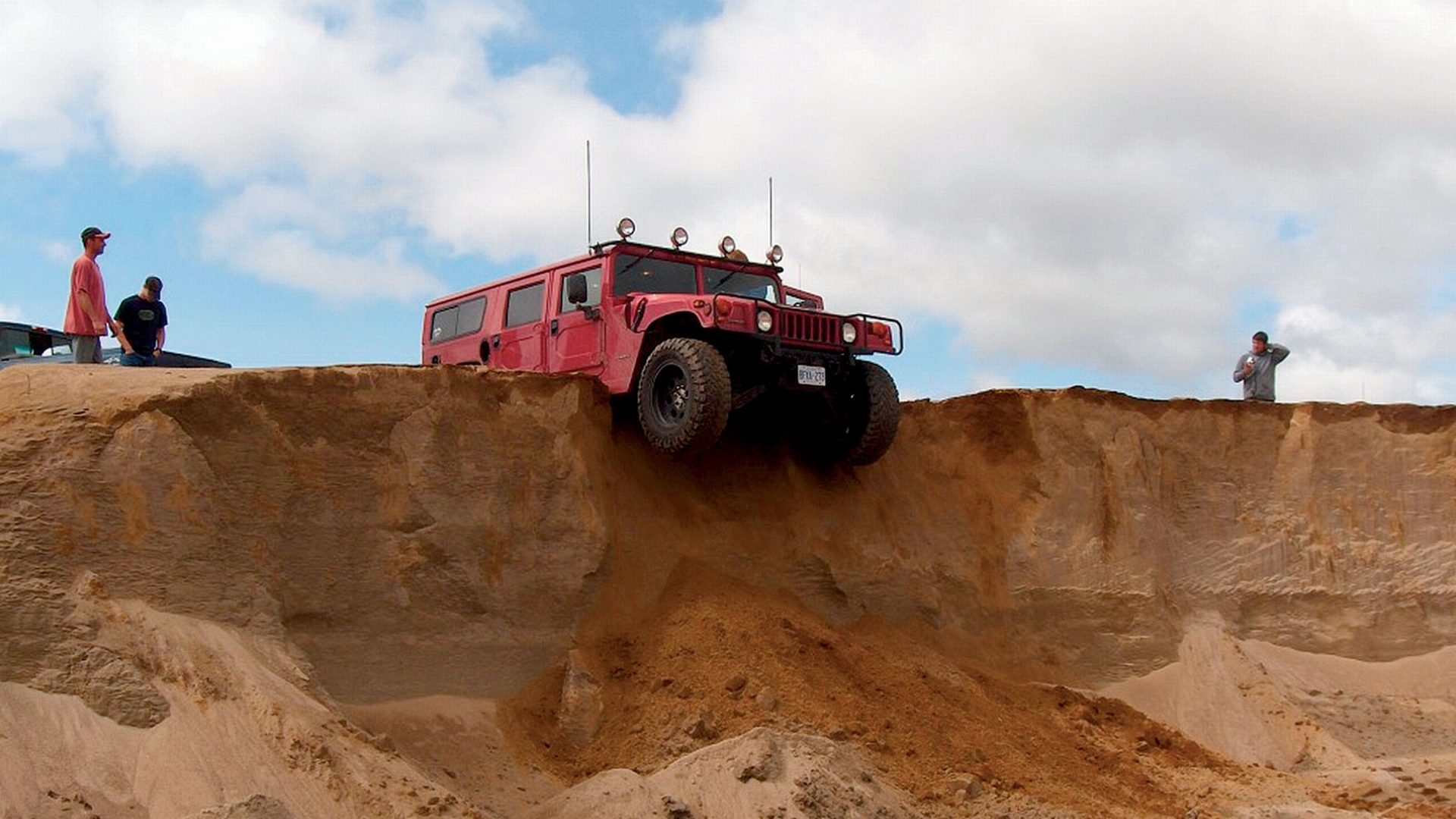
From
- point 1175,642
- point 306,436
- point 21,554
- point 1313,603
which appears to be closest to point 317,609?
point 306,436

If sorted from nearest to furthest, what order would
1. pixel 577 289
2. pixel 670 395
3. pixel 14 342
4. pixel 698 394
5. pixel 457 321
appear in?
pixel 698 394 < pixel 670 395 < pixel 577 289 < pixel 457 321 < pixel 14 342

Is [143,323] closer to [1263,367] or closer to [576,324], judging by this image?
[576,324]

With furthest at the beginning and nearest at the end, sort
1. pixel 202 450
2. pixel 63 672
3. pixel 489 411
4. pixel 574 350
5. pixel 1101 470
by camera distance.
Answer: pixel 1101 470 → pixel 574 350 → pixel 489 411 → pixel 202 450 → pixel 63 672

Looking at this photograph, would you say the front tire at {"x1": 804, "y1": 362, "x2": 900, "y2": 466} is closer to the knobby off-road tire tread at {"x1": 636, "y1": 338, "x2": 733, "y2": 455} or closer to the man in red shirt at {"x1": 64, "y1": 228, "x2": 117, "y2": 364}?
the knobby off-road tire tread at {"x1": 636, "y1": 338, "x2": 733, "y2": 455}

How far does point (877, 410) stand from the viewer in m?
12.9

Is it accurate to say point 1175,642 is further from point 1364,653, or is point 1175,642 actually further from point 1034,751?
point 1034,751

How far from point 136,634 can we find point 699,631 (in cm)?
439

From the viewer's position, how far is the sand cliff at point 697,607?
9.02 meters

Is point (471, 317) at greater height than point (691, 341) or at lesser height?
greater

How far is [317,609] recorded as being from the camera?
10625 millimetres

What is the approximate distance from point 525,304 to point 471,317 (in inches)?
36.0

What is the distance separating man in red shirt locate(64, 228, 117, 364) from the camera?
11664 mm

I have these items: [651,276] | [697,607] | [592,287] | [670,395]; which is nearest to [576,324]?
[592,287]

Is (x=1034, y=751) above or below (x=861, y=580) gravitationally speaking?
below
